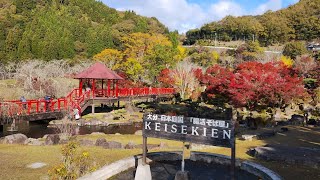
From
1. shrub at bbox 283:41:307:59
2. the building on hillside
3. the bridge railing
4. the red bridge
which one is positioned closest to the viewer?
the red bridge

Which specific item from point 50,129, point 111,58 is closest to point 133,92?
point 111,58

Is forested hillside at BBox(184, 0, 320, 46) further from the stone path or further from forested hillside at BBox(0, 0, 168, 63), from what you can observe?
the stone path

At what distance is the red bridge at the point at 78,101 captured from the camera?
17.0 m

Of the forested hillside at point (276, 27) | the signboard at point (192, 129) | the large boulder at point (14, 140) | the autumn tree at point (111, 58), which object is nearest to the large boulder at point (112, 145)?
the large boulder at point (14, 140)

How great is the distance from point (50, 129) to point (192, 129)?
1415cm

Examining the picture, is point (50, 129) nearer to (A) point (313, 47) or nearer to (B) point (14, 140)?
(B) point (14, 140)

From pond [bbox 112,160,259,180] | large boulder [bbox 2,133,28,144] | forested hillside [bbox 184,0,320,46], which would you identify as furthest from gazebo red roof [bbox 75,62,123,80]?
forested hillside [bbox 184,0,320,46]

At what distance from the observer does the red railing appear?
55.2 feet

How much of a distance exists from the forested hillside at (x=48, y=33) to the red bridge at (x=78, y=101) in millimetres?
Result: 20153

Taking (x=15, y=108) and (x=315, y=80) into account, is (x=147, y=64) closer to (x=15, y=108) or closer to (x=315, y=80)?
(x=315, y=80)

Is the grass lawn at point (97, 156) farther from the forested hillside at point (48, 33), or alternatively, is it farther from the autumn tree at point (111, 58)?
the forested hillside at point (48, 33)

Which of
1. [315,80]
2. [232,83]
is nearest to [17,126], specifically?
[232,83]

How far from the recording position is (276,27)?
2874 inches

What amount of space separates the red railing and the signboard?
38.5 ft
